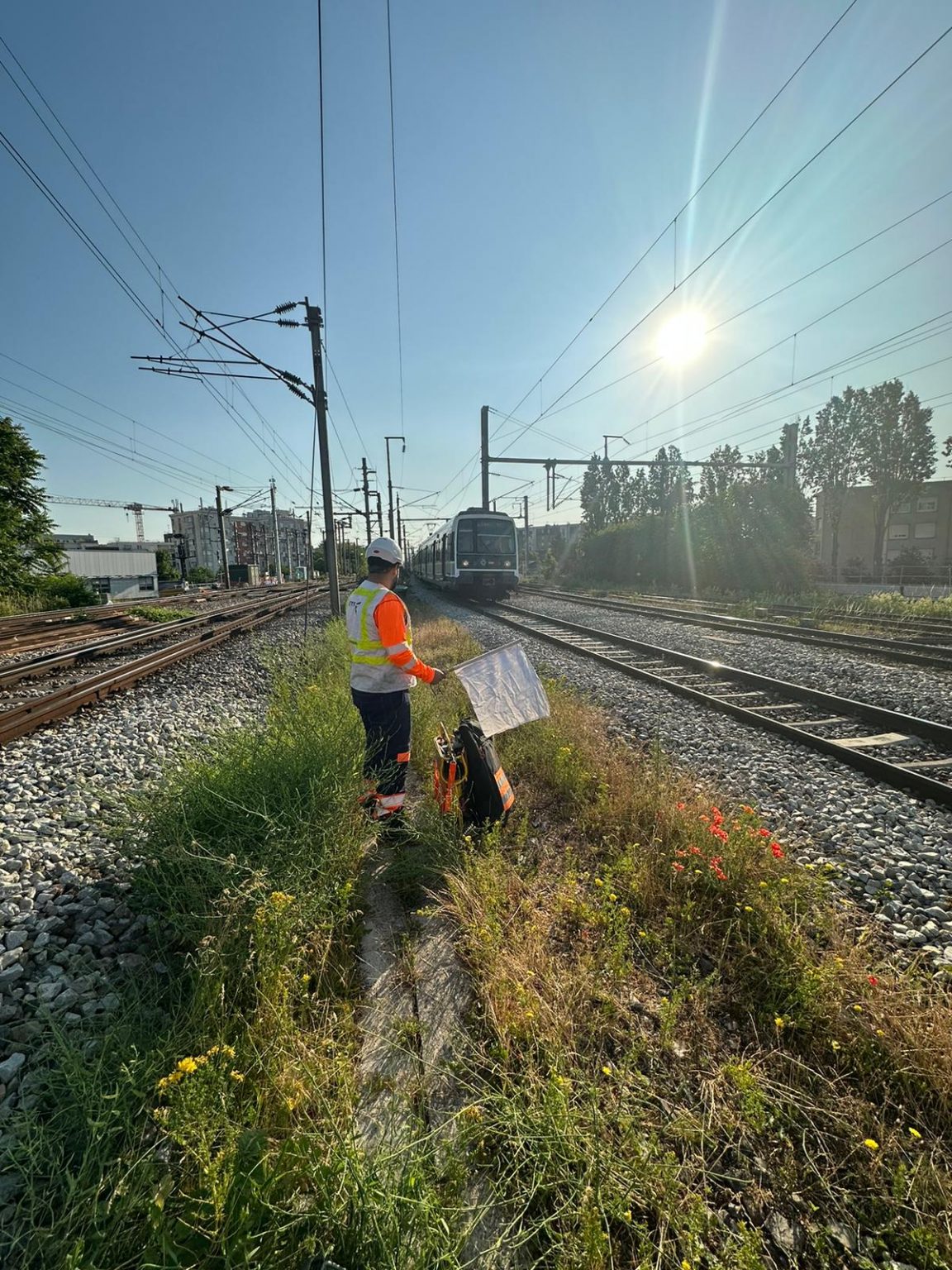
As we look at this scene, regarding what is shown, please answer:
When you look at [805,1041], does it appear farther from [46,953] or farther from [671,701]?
[671,701]

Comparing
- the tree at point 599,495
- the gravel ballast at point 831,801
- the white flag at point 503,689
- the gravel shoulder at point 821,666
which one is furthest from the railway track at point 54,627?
the tree at point 599,495

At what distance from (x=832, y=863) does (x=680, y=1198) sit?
7.64 feet

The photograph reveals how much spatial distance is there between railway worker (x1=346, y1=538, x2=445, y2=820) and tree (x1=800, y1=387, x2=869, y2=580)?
45.2 meters

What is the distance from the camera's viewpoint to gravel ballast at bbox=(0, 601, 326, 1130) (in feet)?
6.90

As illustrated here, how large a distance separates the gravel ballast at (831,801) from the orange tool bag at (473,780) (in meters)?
2.00

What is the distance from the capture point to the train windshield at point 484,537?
19.6 m

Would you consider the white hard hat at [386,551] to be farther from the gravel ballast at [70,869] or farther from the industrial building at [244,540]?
the industrial building at [244,540]

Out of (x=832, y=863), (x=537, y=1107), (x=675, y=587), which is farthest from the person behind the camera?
(x=675, y=587)

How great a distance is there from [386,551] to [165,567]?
2793 inches

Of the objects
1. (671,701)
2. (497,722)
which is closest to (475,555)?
(671,701)

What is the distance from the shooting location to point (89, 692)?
677 centimetres

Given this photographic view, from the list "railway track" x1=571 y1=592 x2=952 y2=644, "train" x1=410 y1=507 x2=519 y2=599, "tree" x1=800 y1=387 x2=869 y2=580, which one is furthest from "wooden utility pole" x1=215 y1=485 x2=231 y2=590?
"tree" x1=800 y1=387 x2=869 y2=580

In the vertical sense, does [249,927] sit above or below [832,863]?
above

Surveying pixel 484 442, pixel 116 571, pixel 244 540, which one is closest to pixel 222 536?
pixel 116 571
